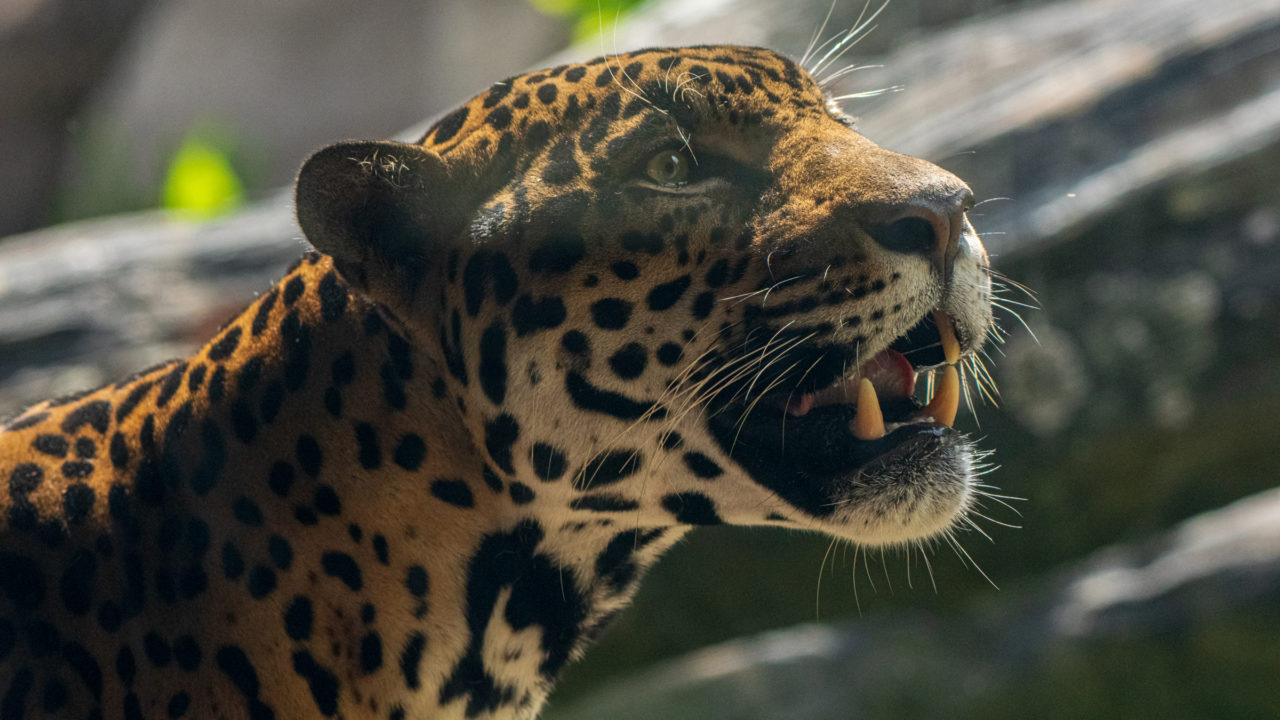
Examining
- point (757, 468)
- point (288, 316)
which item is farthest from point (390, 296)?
point (757, 468)

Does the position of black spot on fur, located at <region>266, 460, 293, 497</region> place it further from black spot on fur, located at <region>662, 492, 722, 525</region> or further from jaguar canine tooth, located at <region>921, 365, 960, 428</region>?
jaguar canine tooth, located at <region>921, 365, 960, 428</region>

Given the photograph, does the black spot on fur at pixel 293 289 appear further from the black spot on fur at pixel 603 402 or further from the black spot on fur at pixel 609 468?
the black spot on fur at pixel 609 468

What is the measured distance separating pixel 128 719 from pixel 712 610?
3979mm

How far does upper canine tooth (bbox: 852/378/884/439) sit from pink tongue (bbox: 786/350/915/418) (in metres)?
0.06

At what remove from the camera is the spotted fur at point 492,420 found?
9.78ft

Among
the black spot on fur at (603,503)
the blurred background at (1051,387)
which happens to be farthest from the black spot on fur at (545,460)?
the blurred background at (1051,387)

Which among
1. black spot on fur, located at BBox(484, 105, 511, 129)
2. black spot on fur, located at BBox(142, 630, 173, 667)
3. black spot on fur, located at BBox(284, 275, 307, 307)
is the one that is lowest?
black spot on fur, located at BBox(142, 630, 173, 667)

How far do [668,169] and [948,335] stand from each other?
84cm

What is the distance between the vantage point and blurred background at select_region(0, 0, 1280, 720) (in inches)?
255

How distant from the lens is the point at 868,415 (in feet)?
10.0

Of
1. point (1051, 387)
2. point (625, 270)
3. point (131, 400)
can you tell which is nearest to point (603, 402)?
point (625, 270)

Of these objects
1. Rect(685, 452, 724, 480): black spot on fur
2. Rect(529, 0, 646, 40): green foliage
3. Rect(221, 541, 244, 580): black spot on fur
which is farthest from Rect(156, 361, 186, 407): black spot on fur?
Rect(529, 0, 646, 40): green foliage

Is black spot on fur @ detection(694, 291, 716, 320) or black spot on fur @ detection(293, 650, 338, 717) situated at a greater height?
black spot on fur @ detection(694, 291, 716, 320)

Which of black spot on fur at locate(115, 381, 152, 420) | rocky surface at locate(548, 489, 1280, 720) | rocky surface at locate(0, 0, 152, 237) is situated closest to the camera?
black spot on fur at locate(115, 381, 152, 420)
